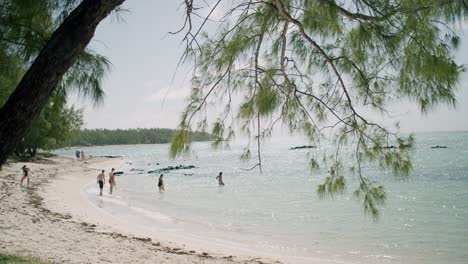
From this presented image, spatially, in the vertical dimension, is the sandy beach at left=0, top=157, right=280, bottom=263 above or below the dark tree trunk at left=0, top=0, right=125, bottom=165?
below

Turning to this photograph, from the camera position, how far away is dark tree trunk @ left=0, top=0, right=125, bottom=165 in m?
2.15

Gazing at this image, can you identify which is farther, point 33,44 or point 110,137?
point 110,137

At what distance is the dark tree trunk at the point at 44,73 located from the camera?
2.15 m

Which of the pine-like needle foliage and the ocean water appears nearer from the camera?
the pine-like needle foliage

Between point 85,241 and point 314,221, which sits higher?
point 85,241

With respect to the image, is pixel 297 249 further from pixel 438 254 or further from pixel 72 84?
pixel 72 84

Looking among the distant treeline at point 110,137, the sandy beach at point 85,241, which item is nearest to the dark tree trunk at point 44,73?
the sandy beach at point 85,241

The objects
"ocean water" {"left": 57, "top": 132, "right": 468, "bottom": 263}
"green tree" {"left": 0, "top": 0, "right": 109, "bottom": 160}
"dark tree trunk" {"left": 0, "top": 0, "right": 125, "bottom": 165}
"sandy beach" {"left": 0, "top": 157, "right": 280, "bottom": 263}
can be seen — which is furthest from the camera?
"ocean water" {"left": 57, "top": 132, "right": 468, "bottom": 263}

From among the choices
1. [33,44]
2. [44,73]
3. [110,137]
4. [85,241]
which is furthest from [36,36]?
[110,137]

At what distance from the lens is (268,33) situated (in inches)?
124

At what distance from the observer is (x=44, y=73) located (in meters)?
2.15

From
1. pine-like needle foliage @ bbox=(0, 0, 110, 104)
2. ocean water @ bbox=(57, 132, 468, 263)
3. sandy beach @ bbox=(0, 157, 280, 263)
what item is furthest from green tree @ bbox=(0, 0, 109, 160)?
sandy beach @ bbox=(0, 157, 280, 263)

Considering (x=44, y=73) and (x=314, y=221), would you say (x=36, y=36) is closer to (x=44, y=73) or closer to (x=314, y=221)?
(x=44, y=73)

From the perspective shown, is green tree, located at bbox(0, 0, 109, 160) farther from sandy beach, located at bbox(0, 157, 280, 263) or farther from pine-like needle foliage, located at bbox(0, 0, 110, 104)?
sandy beach, located at bbox(0, 157, 280, 263)
